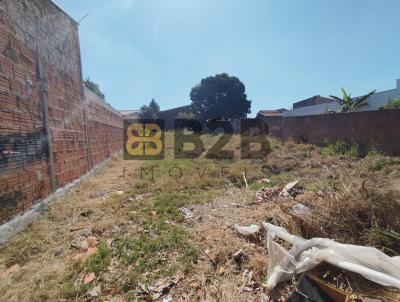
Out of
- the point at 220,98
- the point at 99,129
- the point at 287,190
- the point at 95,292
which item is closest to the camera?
the point at 95,292

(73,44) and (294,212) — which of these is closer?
(294,212)

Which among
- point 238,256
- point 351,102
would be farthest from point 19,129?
point 351,102

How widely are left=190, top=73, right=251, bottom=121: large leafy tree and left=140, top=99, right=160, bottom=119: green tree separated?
740 cm

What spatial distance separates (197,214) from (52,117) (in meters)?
3.49

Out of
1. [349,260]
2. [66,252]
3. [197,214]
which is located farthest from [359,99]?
[66,252]

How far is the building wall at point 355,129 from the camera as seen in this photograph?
7.83 m

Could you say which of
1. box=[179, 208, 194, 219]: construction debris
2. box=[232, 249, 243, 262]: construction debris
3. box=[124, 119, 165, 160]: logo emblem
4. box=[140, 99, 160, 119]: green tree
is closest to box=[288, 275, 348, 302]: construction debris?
box=[232, 249, 243, 262]: construction debris

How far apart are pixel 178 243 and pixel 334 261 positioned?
1801mm

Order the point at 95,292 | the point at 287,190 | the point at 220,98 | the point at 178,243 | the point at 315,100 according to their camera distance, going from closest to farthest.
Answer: the point at 95,292
the point at 178,243
the point at 287,190
the point at 220,98
the point at 315,100

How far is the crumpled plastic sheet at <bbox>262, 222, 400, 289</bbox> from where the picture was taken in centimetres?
189

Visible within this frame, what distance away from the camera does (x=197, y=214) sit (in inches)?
171

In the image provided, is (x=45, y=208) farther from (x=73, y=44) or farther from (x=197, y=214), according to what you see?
(x=73, y=44)

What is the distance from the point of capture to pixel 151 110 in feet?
112

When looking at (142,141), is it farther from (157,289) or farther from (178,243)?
(157,289)
